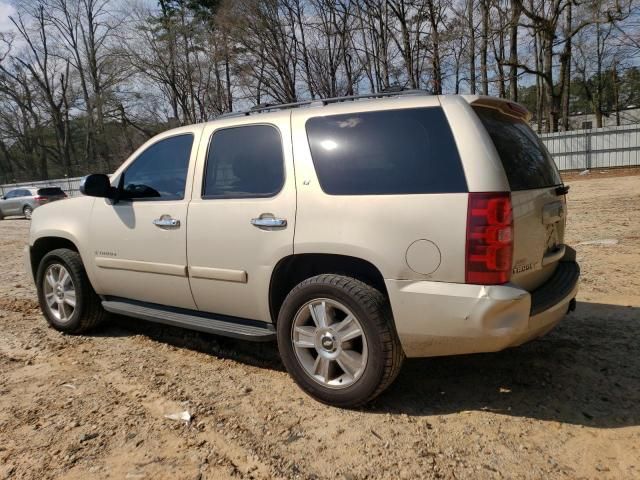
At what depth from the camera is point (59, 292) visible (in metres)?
4.77

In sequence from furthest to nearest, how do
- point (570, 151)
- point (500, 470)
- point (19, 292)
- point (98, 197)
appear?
point (570, 151) < point (19, 292) < point (98, 197) < point (500, 470)

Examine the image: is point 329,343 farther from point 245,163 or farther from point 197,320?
point 245,163

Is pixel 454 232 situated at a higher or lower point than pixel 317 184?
lower

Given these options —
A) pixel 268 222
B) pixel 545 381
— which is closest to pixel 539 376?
pixel 545 381

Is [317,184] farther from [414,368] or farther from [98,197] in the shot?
[98,197]

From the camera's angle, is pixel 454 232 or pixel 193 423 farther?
pixel 193 423

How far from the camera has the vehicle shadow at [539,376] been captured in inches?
120

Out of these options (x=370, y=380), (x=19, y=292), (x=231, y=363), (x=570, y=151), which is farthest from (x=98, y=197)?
(x=570, y=151)

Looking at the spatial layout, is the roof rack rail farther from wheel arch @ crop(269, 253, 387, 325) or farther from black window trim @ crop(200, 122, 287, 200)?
wheel arch @ crop(269, 253, 387, 325)

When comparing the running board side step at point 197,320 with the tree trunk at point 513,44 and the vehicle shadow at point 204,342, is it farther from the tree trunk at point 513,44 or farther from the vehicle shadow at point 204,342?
the tree trunk at point 513,44

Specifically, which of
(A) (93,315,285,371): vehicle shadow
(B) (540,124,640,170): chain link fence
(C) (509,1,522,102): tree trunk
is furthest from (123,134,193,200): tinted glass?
(C) (509,1,522,102): tree trunk

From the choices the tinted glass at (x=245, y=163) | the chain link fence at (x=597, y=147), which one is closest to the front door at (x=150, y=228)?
the tinted glass at (x=245, y=163)

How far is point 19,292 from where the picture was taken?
6.71m

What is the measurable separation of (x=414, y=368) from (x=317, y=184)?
5.10 ft
